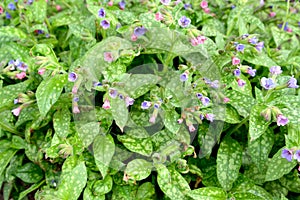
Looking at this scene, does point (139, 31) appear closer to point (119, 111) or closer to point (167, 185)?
point (119, 111)

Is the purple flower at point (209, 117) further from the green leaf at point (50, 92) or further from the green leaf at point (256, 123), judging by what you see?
the green leaf at point (50, 92)

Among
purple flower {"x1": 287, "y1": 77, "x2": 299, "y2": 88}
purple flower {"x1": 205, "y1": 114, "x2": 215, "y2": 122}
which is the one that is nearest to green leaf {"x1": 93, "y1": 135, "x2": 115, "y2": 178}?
purple flower {"x1": 205, "y1": 114, "x2": 215, "y2": 122}

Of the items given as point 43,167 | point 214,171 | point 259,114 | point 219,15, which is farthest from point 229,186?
point 219,15

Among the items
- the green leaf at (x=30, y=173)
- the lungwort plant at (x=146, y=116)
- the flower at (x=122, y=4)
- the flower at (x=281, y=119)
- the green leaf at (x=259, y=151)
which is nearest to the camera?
the flower at (x=281, y=119)

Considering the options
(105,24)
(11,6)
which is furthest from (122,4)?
(11,6)

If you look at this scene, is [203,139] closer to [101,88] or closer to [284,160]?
[284,160]

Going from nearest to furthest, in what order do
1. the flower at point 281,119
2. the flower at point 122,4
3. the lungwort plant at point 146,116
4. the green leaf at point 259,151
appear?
the flower at point 281,119 < the lungwort plant at point 146,116 < the green leaf at point 259,151 < the flower at point 122,4

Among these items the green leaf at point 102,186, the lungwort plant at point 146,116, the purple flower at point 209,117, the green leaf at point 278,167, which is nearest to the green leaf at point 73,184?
the lungwort plant at point 146,116
